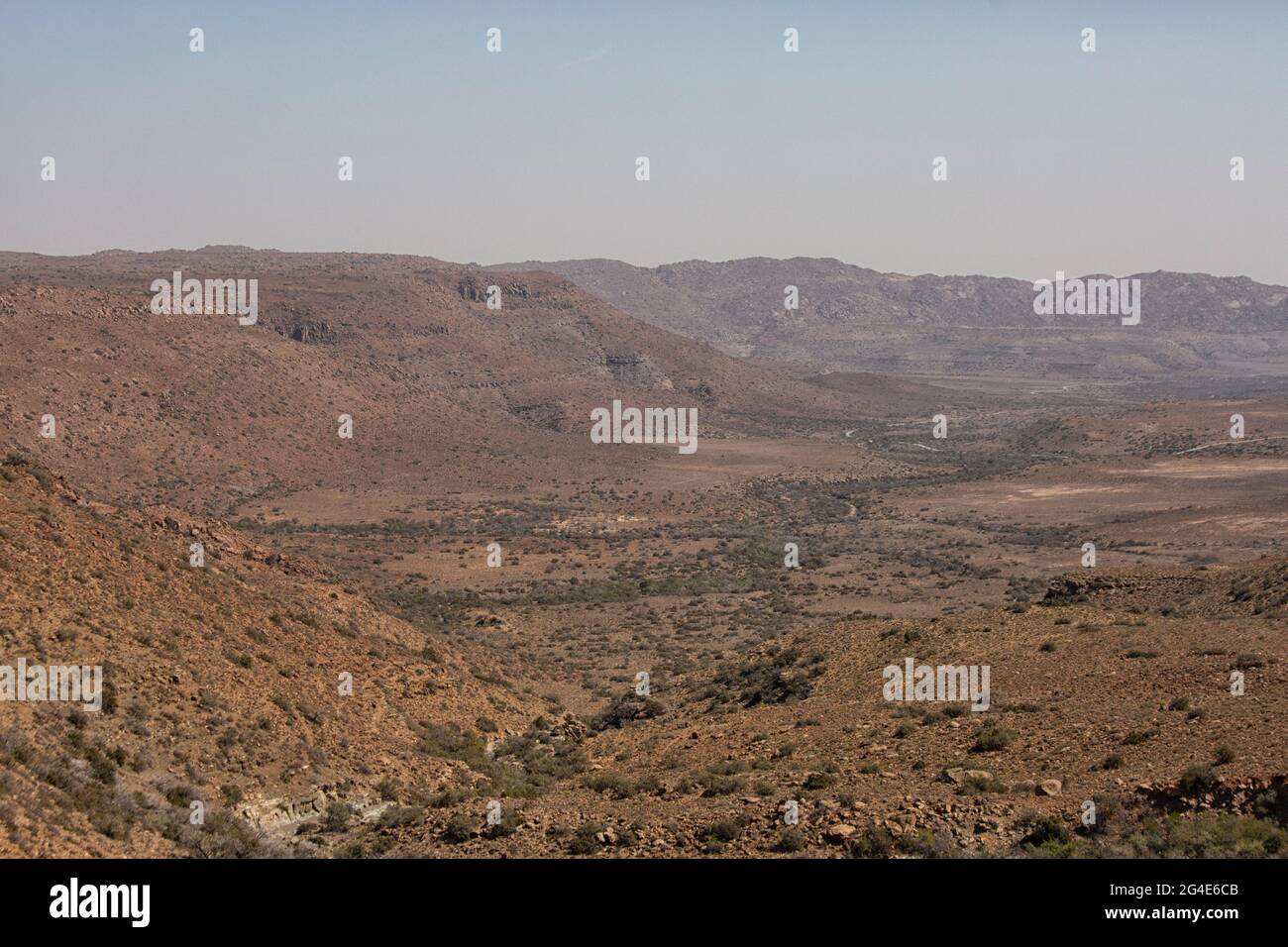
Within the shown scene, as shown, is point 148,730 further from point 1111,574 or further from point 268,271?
point 268,271

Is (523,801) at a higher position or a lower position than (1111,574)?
lower

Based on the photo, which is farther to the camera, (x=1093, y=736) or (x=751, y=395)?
(x=751, y=395)
